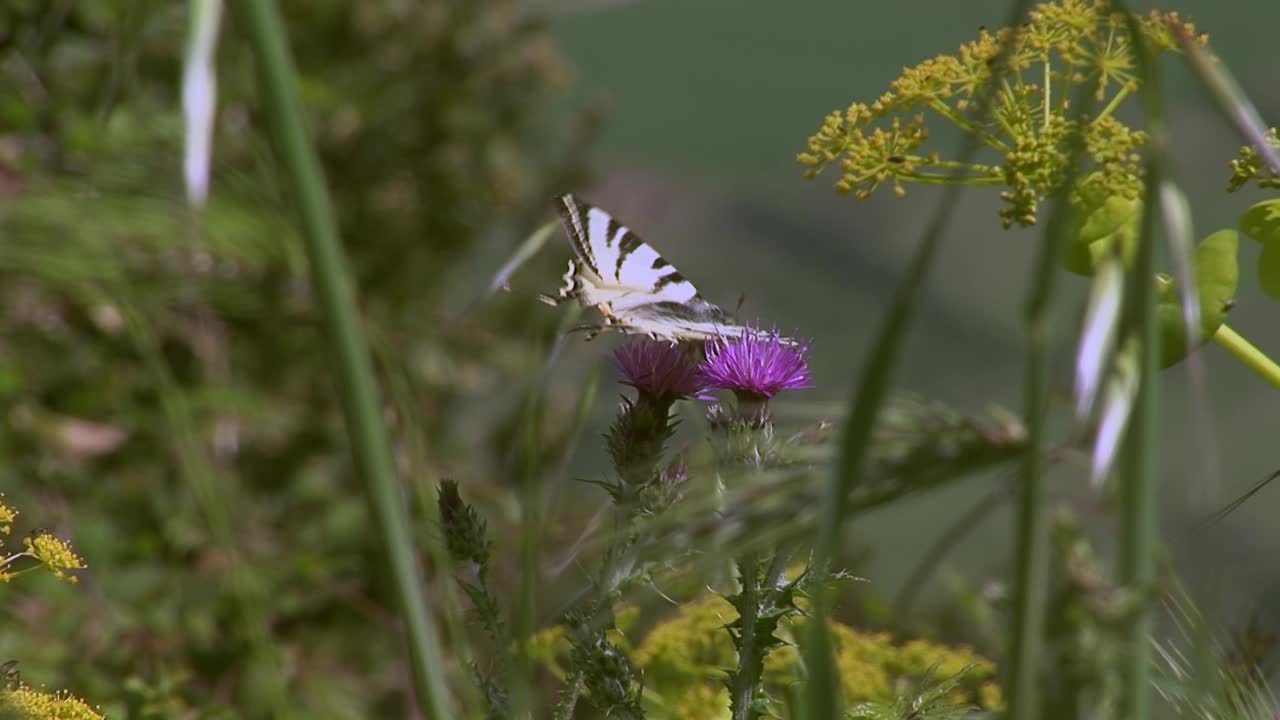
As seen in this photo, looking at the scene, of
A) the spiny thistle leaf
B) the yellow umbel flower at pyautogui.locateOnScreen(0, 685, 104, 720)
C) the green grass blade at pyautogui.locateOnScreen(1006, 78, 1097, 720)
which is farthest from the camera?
the spiny thistle leaf

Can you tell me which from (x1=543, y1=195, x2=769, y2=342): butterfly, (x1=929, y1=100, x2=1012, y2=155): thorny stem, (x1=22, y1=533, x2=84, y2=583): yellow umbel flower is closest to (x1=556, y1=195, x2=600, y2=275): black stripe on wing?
(x1=543, y1=195, x2=769, y2=342): butterfly

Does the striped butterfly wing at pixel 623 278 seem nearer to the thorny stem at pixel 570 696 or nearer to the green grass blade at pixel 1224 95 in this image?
the thorny stem at pixel 570 696

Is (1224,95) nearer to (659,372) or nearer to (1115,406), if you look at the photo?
(1115,406)

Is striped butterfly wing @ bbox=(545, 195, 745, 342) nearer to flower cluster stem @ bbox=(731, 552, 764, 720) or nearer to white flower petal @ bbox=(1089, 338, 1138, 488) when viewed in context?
flower cluster stem @ bbox=(731, 552, 764, 720)

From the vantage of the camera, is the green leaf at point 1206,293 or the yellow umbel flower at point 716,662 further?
the yellow umbel flower at point 716,662

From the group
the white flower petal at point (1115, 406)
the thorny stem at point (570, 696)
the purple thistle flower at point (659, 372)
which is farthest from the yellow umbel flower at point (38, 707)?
the white flower petal at point (1115, 406)

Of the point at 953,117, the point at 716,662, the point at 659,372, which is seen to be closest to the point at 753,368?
the point at 659,372
